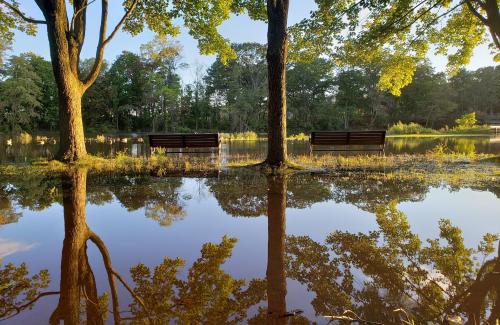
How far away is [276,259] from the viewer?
3.62 meters

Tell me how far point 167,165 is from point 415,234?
27.9ft

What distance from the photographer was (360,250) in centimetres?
388

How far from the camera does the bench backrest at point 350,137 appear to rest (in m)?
12.2

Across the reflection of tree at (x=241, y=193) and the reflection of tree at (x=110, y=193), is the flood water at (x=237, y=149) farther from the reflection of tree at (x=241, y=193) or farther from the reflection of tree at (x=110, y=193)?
the reflection of tree at (x=241, y=193)

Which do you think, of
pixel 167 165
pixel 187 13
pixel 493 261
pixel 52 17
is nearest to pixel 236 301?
pixel 493 261

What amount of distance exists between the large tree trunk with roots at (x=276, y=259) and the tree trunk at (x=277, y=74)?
3.33m

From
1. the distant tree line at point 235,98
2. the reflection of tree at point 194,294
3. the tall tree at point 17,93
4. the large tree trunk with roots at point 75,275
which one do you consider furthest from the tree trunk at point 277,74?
the tall tree at point 17,93

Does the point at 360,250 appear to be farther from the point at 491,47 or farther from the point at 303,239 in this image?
the point at 491,47

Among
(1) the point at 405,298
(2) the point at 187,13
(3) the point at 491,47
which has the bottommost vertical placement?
(1) the point at 405,298

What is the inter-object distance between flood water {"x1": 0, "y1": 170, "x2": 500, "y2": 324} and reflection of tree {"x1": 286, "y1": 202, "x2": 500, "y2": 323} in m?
0.02

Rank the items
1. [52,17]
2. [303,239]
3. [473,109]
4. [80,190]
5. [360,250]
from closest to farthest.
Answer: [360,250] → [303,239] → [80,190] → [52,17] → [473,109]

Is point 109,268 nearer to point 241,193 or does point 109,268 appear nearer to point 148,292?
point 148,292

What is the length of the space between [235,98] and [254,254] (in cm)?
4492

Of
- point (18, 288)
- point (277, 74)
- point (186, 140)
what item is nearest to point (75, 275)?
point (18, 288)
